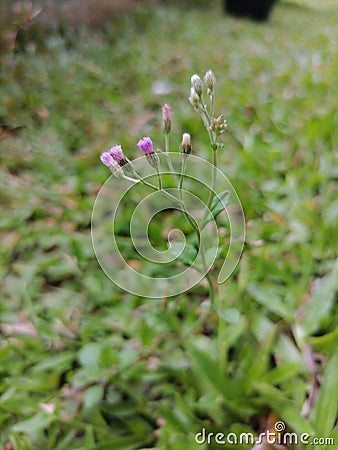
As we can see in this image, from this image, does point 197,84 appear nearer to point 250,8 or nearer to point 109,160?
point 109,160

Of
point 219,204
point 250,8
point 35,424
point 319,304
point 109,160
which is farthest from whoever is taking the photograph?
point 250,8

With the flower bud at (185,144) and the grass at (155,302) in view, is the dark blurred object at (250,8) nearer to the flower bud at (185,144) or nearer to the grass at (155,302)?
the grass at (155,302)

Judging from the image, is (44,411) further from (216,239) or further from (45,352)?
(216,239)

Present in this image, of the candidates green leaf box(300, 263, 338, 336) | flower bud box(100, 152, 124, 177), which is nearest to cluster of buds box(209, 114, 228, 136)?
flower bud box(100, 152, 124, 177)

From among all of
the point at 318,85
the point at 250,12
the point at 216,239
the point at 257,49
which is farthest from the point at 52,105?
the point at 250,12

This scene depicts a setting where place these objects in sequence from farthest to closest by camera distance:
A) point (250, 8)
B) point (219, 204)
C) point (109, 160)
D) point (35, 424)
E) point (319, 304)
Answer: point (250, 8) < point (319, 304) < point (35, 424) < point (219, 204) < point (109, 160)

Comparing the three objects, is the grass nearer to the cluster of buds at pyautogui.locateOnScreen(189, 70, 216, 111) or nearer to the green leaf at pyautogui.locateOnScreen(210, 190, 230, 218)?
the green leaf at pyautogui.locateOnScreen(210, 190, 230, 218)

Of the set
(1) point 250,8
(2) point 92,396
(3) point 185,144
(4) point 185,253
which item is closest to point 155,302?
(2) point 92,396

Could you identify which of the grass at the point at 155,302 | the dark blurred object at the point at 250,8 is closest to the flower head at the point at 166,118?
the grass at the point at 155,302
